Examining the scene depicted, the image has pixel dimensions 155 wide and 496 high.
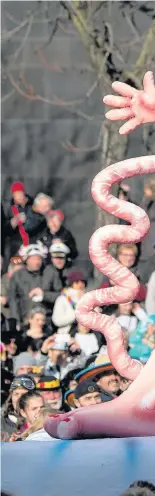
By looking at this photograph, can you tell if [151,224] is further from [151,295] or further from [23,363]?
[23,363]

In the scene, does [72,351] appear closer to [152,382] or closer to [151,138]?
[151,138]

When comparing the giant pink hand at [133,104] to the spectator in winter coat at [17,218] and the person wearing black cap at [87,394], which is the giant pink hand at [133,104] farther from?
the spectator in winter coat at [17,218]

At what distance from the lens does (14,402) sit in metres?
6.66

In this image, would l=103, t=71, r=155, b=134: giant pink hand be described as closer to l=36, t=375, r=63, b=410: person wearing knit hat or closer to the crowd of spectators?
the crowd of spectators

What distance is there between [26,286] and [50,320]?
686 mm

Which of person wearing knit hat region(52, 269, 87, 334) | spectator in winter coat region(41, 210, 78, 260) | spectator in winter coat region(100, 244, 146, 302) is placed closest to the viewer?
person wearing knit hat region(52, 269, 87, 334)

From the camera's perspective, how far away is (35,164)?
11.1 meters

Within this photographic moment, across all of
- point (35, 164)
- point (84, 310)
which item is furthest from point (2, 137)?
point (84, 310)

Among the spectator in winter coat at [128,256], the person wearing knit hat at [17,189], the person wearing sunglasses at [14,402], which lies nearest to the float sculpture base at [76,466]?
the person wearing sunglasses at [14,402]

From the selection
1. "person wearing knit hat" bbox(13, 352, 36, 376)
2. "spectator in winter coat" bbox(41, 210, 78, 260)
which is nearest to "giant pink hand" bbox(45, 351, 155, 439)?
"person wearing knit hat" bbox(13, 352, 36, 376)

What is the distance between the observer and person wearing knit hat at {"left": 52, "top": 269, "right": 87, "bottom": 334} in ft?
27.7

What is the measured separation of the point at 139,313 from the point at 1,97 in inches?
144

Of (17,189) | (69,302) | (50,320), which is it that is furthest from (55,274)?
(17,189)

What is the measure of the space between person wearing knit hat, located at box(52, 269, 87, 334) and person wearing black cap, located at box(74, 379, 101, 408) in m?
1.90
